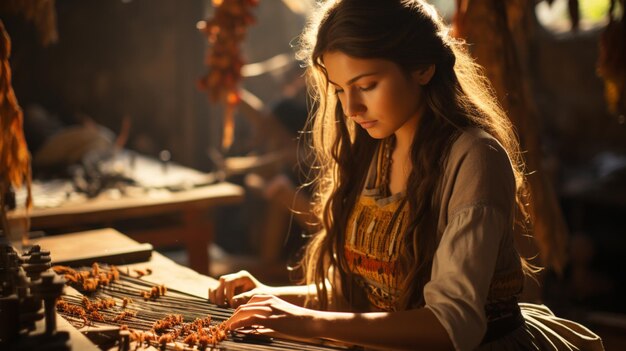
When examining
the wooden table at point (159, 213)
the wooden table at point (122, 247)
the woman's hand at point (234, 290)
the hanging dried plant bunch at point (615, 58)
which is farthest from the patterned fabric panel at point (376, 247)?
the wooden table at point (159, 213)

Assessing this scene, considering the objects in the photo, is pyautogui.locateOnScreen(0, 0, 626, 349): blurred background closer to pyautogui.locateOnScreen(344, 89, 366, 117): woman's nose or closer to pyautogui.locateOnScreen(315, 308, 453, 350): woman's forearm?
pyautogui.locateOnScreen(344, 89, 366, 117): woman's nose

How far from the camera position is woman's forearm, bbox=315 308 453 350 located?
1978mm

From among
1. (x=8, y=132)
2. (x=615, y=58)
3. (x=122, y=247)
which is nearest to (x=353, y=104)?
(x=8, y=132)

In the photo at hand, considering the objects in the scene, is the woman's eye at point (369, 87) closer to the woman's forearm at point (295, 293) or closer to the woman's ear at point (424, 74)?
the woman's ear at point (424, 74)

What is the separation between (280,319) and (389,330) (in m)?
0.30

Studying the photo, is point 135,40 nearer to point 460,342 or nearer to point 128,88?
point 128,88

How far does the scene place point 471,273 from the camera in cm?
196

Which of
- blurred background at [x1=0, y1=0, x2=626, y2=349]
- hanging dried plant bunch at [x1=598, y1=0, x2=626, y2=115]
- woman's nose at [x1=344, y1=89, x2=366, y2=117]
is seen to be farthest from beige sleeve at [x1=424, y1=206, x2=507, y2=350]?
blurred background at [x1=0, y1=0, x2=626, y2=349]

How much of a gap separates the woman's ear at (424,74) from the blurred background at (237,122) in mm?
3943

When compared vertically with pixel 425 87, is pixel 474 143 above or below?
below

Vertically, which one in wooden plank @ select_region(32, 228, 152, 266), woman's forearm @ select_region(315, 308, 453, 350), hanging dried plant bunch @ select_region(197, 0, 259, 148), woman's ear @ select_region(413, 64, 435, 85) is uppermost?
hanging dried plant bunch @ select_region(197, 0, 259, 148)

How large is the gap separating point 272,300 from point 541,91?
23.8 feet

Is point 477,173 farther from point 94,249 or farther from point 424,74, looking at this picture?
point 94,249

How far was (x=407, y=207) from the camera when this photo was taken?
2.38 meters
